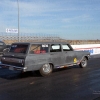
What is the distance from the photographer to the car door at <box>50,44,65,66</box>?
9941 millimetres

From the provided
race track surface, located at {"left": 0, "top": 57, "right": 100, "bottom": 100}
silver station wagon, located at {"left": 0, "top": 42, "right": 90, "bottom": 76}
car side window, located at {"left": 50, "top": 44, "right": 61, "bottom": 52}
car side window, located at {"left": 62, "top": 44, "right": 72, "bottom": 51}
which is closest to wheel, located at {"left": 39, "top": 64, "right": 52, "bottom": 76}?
silver station wagon, located at {"left": 0, "top": 42, "right": 90, "bottom": 76}

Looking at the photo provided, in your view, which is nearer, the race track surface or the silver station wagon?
the race track surface

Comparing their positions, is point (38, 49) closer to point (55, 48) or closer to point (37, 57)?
point (37, 57)

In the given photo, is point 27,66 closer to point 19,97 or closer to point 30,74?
point 30,74

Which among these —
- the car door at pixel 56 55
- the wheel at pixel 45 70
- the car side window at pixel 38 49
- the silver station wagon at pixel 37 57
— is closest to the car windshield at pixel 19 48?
the silver station wagon at pixel 37 57

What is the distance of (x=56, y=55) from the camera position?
10.1 metres

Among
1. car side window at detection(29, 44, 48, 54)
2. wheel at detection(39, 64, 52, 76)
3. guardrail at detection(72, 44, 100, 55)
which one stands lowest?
wheel at detection(39, 64, 52, 76)

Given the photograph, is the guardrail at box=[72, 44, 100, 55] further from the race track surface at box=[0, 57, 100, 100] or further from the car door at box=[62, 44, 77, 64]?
the race track surface at box=[0, 57, 100, 100]

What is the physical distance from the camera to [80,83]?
8.05m

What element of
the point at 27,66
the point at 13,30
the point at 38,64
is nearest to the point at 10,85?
the point at 27,66

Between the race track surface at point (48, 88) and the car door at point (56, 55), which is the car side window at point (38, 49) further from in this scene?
A: the race track surface at point (48, 88)

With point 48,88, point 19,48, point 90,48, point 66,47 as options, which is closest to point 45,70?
point 19,48

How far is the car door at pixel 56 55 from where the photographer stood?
9.94 m

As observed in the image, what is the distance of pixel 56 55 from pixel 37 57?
126 cm
